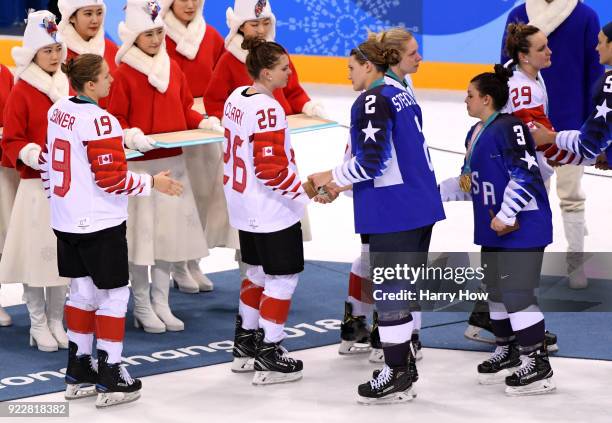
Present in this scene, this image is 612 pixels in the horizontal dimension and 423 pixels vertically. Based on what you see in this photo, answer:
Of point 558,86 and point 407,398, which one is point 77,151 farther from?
point 558,86

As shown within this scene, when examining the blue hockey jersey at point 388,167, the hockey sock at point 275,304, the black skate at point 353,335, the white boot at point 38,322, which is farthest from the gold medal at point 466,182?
the white boot at point 38,322

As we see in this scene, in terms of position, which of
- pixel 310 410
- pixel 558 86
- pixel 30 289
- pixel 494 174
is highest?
pixel 558 86

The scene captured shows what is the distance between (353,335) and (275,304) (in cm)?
66

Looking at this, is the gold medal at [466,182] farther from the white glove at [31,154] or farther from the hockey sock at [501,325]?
the white glove at [31,154]

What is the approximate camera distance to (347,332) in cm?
679

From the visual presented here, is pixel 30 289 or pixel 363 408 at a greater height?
pixel 30 289

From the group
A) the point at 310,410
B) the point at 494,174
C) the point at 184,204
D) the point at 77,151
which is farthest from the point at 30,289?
the point at 494,174

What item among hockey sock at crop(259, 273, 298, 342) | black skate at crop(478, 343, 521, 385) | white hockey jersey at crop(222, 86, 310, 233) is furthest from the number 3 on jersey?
black skate at crop(478, 343, 521, 385)

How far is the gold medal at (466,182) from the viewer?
6.07 meters

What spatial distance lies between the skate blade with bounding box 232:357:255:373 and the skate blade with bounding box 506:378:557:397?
1320 mm

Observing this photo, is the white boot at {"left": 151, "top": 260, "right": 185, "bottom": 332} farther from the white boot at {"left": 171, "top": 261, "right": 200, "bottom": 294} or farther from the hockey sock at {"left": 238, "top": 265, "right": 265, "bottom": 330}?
the hockey sock at {"left": 238, "top": 265, "right": 265, "bottom": 330}

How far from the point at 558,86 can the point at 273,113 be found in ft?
7.50

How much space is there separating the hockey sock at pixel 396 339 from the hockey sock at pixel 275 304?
0.59m

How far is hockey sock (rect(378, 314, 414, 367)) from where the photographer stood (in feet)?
19.4
